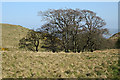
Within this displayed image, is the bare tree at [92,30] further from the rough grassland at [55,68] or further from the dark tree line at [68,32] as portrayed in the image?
the rough grassland at [55,68]

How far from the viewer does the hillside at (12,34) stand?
5742 centimetres

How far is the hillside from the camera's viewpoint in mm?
57419

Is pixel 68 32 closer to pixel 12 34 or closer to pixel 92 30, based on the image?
pixel 92 30

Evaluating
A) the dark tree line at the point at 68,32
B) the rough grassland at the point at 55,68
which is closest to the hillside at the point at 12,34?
the dark tree line at the point at 68,32

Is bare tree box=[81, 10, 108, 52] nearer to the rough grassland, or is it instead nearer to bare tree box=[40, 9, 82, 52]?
bare tree box=[40, 9, 82, 52]

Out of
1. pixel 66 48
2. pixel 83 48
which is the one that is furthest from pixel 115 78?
pixel 83 48

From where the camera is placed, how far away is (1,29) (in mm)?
71875

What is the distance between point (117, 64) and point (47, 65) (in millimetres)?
6254

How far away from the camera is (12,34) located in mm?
66500

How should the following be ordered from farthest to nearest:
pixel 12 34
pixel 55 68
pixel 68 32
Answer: pixel 12 34 < pixel 68 32 < pixel 55 68

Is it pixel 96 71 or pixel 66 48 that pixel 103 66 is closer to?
pixel 96 71

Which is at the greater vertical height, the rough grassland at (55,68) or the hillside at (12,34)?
the hillside at (12,34)

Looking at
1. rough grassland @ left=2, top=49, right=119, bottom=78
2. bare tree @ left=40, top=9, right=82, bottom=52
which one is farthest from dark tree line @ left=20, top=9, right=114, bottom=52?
rough grassland @ left=2, top=49, right=119, bottom=78

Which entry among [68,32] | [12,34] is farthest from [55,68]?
[12,34]
